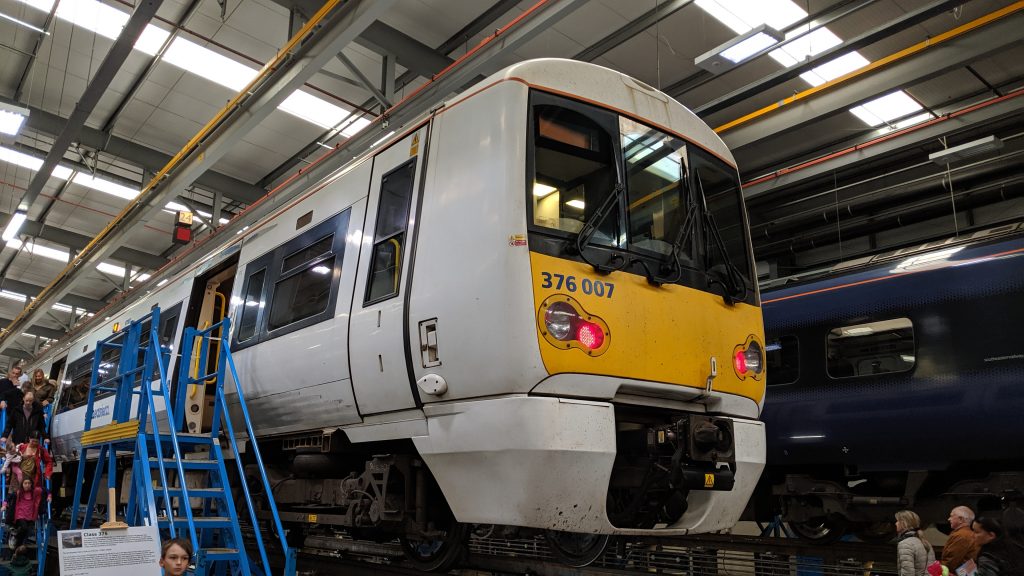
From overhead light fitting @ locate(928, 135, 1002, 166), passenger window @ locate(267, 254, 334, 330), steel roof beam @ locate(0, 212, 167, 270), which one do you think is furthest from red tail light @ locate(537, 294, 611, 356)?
steel roof beam @ locate(0, 212, 167, 270)

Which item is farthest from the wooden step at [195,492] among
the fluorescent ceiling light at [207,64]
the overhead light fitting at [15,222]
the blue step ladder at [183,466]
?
the overhead light fitting at [15,222]

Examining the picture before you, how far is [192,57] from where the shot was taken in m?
10.7

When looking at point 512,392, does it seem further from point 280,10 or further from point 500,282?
point 280,10

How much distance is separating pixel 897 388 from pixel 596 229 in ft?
14.2

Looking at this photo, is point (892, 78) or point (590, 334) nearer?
point (590, 334)

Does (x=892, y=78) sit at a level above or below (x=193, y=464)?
above

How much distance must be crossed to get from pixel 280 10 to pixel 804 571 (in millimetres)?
8589

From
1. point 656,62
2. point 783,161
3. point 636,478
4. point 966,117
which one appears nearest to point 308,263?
point 636,478

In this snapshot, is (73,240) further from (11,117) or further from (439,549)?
(439,549)

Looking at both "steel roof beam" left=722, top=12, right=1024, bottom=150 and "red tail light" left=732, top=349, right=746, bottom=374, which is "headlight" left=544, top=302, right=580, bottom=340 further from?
"steel roof beam" left=722, top=12, right=1024, bottom=150

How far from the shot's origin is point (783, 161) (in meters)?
12.5

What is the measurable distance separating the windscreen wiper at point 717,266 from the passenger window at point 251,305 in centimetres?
341

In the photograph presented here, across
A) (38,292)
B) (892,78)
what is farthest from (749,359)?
(38,292)

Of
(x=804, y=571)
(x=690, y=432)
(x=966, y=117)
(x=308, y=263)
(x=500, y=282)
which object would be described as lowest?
(x=804, y=571)
